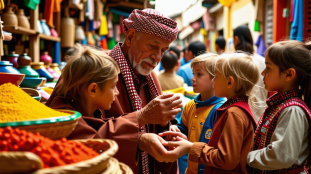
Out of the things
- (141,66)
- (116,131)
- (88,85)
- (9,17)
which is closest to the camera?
(116,131)

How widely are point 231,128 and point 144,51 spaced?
740mm

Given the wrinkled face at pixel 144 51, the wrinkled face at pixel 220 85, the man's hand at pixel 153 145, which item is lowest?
the man's hand at pixel 153 145

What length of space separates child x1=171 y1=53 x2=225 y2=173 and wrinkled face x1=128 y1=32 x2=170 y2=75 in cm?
50

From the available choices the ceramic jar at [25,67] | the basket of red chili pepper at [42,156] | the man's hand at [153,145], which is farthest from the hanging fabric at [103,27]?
the basket of red chili pepper at [42,156]

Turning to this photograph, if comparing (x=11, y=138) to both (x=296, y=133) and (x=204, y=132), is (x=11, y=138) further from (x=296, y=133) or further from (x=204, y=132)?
(x=204, y=132)

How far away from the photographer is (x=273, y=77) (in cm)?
171

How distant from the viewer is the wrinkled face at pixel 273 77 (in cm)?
169

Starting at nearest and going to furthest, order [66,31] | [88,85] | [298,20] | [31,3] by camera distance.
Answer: [88,85] → [31,3] → [298,20] → [66,31]

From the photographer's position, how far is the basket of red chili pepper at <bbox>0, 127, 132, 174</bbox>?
71cm

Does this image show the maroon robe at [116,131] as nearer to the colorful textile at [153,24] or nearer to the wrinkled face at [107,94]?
the wrinkled face at [107,94]

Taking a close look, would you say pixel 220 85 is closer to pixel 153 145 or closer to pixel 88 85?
pixel 153 145

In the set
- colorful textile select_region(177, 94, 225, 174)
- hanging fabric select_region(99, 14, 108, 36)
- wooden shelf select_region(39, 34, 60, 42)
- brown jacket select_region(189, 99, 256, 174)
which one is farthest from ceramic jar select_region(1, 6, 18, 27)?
hanging fabric select_region(99, 14, 108, 36)

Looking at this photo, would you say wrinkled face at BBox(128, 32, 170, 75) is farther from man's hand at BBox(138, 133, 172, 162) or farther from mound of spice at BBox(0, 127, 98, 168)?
mound of spice at BBox(0, 127, 98, 168)

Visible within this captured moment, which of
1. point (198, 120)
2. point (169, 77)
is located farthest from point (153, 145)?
point (169, 77)
